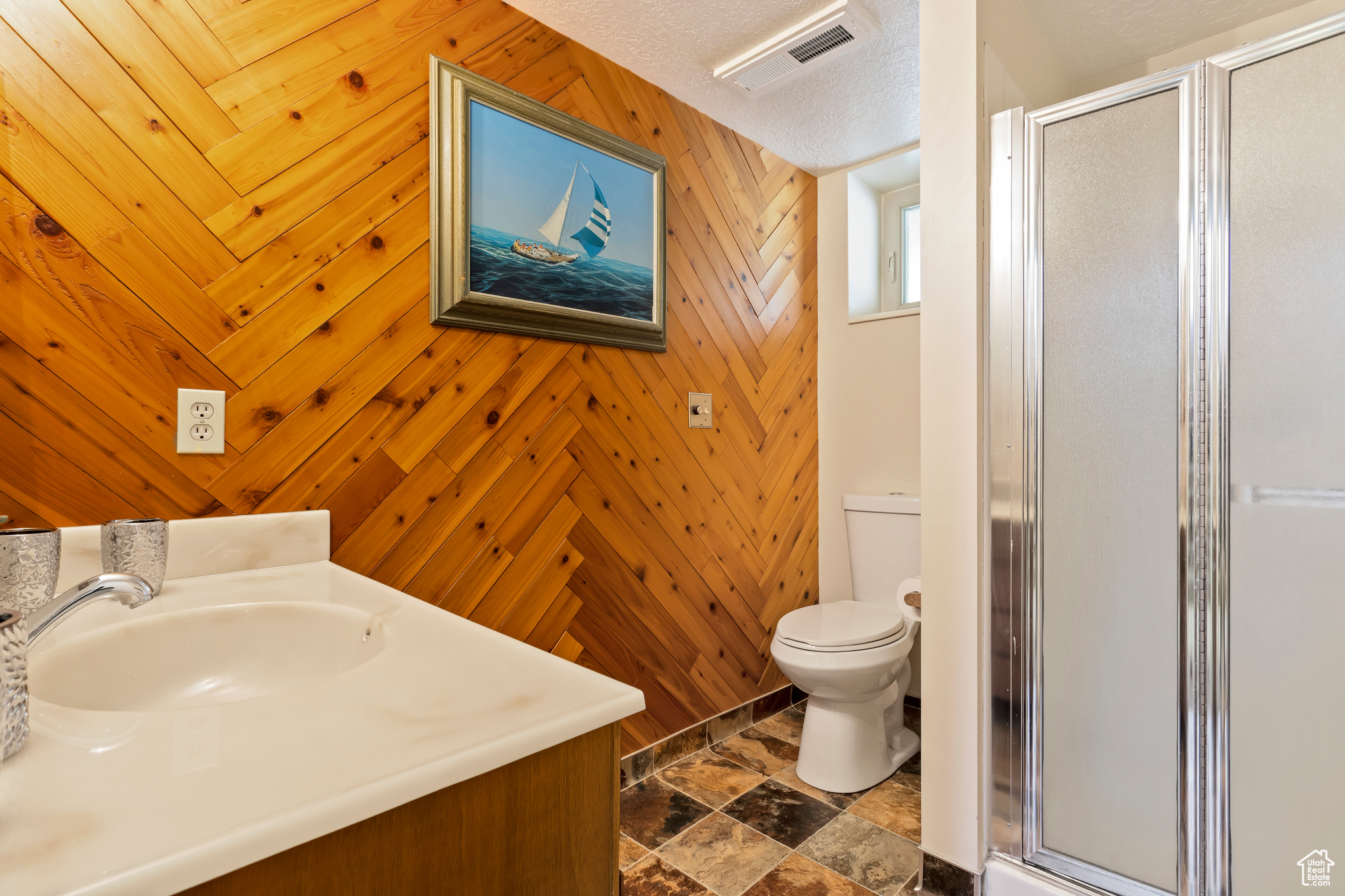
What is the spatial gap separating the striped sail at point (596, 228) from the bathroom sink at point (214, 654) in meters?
1.28

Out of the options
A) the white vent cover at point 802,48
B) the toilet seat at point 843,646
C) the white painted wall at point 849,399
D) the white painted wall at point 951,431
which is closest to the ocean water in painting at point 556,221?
the white vent cover at point 802,48

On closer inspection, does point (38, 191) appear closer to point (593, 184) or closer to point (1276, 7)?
point (593, 184)

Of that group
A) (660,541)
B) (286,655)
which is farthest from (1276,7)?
(286,655)

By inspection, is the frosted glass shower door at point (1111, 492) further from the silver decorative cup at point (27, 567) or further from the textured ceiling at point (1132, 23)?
the silver decorative cup at point (27, 567)

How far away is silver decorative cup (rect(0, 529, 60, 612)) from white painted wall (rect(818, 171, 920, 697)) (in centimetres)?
238

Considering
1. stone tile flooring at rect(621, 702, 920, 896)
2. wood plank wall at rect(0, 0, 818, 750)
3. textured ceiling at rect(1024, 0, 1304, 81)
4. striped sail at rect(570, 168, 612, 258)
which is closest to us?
wood plank wall at rect(0, 0, 818, 750)

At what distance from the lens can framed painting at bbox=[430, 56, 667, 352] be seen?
1.58m

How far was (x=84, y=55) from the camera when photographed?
1118mm

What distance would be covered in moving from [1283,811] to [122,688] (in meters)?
1.86

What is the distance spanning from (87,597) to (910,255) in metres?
2.82

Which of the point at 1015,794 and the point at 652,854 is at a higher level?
the point at 1015,794

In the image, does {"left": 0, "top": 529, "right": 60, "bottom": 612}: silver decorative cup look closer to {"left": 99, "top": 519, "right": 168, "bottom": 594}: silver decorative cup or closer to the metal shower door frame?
{"left": 99, "top": 519, "right": 168, "bottom": 594}: silver decorative cup

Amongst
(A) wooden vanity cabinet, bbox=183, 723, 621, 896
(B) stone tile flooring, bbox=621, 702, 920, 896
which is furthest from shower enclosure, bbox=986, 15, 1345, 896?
(A) wooden vanity cabinet, bbox=183, 723, 621, 896

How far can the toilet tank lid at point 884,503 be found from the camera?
231cm
